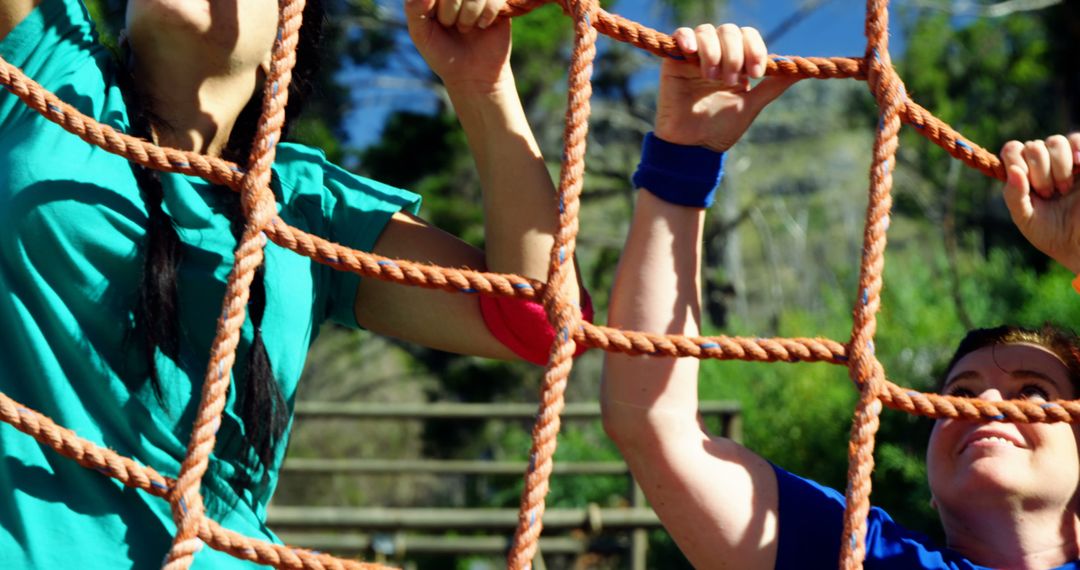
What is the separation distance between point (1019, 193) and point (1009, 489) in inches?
10.3

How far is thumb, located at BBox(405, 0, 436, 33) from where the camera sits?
94 cm

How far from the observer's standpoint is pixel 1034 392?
1089 millimetres

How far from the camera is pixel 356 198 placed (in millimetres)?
1028

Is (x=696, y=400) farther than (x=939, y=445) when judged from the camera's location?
No

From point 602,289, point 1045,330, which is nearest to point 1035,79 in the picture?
point 602,289

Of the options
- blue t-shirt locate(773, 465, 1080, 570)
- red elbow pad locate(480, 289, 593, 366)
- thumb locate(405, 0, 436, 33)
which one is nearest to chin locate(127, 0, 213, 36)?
thumb locate(405, 0, 436, 33)

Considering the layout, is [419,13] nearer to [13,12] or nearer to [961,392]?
[13,12]

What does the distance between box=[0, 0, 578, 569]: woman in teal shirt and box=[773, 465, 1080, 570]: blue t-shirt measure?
0.85 feet

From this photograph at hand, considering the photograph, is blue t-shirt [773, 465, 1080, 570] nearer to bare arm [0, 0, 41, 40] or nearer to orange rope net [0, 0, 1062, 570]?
orange rope net [0, 0, 1062, 570]

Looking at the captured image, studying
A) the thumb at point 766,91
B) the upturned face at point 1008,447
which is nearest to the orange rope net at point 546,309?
the thumb at point 766,91

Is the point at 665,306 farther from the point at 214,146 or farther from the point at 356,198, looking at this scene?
the point at 214,146

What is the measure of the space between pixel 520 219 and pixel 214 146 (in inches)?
10.7

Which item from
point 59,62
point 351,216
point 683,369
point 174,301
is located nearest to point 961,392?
point 683,369

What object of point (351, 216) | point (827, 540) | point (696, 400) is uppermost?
point (351, 216)
